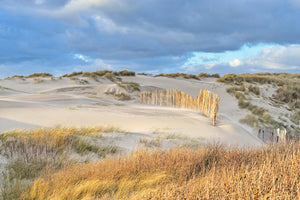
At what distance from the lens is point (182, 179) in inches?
139

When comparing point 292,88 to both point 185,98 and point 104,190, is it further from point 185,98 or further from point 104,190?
point 104,190

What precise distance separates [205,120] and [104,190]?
25.4ft

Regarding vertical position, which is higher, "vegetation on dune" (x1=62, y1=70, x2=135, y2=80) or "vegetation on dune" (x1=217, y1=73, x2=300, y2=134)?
"vegetation on dune" (x1=62, y1=70, x2=135, y2=80)

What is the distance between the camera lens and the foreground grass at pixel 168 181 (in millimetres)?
2773

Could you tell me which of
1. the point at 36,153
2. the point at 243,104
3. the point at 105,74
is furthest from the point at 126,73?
the point at 36,153

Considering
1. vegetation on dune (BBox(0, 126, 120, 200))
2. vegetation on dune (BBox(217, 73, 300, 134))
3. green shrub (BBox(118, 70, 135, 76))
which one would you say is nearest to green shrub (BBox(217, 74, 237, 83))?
vegetation on dune (BBox(217, 73, 300, 134))

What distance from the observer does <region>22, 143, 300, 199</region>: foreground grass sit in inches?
109

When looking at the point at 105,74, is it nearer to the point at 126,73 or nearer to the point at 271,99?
the point at 126,73

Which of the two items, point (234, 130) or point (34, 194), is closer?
point (34, 194)

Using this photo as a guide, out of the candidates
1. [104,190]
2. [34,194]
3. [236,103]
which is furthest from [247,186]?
[236,103]

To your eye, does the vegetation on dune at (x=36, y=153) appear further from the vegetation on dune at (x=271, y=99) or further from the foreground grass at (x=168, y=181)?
the vegetation on dune at (x=271, y=99)

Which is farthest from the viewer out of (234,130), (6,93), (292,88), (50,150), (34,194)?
(292,88)

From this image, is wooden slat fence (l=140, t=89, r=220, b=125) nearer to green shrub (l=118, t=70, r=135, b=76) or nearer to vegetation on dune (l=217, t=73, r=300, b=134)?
vegetation on dune (l=217, t=73, r=300, b=134)

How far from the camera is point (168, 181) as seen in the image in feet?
11.7
